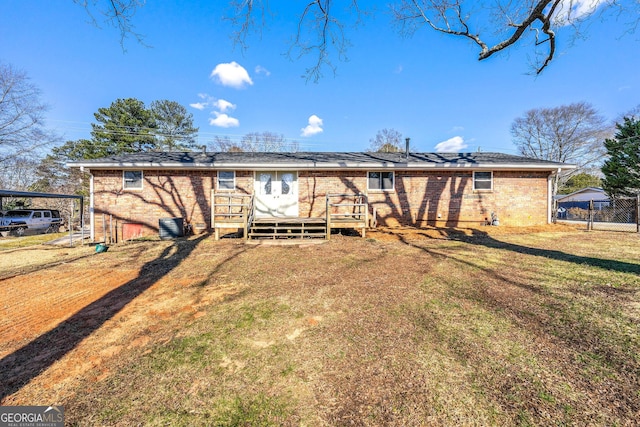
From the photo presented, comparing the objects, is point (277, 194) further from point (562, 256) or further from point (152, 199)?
point (562, 256)

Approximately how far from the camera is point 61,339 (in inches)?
104

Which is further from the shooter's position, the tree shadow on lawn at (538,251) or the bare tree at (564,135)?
the bare tree at (564,135)

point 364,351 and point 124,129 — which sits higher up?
point 124,129

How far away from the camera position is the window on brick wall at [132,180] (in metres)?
10.4

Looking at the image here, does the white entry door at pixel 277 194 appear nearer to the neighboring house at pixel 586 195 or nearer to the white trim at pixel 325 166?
the white trim at pixel 325 166

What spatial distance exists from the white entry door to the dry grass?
6.24 m

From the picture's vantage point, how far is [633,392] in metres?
1.77

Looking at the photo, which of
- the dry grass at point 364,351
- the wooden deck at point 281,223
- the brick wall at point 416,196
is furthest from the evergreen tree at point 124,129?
the dry grass at point 364,351

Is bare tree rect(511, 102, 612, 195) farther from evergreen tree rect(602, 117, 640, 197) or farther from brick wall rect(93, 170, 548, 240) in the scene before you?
brick wall rect(93, 170, 548, 240)

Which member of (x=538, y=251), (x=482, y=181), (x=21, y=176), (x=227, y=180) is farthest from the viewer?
(x=21, y=176)

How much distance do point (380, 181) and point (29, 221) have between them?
18146 mm

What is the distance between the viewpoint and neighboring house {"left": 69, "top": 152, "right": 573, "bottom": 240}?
10.5 m

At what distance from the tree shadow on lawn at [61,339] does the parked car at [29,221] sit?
44.8 ft

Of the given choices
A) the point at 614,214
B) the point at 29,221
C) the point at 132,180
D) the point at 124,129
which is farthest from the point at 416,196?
the point at 124,129
